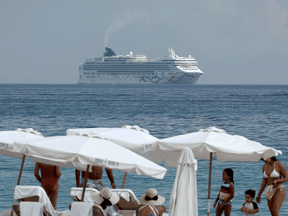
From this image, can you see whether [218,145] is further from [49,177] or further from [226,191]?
[49,177]

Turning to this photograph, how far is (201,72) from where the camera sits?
170750 mm

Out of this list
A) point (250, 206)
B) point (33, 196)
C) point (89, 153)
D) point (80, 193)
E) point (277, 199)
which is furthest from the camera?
point (80, 193)

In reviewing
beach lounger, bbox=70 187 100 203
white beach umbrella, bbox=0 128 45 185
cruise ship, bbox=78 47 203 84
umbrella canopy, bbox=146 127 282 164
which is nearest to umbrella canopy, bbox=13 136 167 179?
white beach umbrella, bbox=0 128 45 185

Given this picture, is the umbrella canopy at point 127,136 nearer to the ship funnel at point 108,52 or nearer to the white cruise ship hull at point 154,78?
the white cruise ship hull at point 154,78

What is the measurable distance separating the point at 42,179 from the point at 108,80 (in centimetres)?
16303

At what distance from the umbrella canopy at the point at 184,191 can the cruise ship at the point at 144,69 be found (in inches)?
6219

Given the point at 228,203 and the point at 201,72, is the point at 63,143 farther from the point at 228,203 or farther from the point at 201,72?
the point at 201,72

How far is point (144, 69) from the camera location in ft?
552

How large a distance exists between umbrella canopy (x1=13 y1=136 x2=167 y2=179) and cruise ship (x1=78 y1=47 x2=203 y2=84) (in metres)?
158

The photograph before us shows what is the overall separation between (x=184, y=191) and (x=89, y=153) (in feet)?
4.95

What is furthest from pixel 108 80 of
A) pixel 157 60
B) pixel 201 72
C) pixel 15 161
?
pixel 15 161

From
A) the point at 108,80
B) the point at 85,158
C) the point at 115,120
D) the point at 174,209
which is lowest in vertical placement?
the point at 174,209

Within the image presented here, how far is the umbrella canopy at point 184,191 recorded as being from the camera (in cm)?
640

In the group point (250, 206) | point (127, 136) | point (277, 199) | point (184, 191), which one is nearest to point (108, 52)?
point (127, 136)
